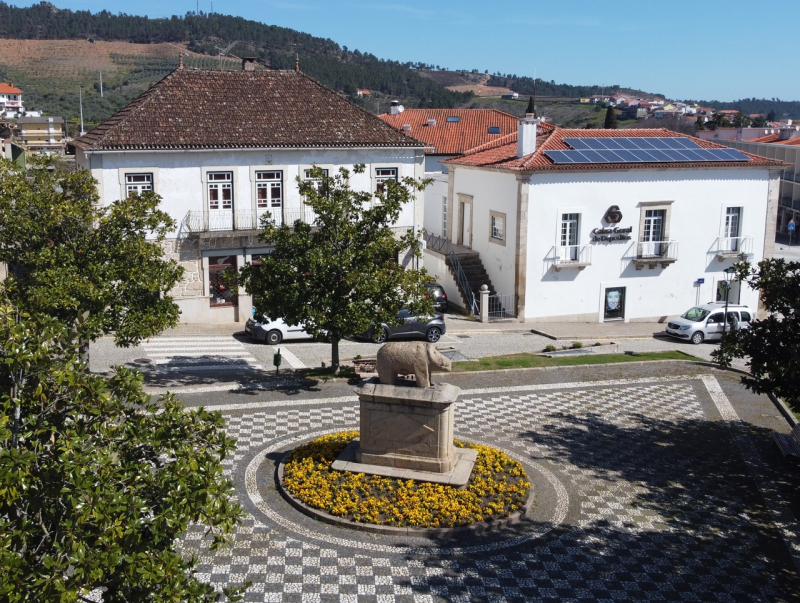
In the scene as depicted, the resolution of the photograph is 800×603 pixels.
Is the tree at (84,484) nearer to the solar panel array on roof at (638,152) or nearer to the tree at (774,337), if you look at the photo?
the tree at (774,337)

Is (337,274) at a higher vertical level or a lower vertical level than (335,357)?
higher

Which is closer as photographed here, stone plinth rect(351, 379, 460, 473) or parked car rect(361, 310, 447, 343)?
stone plinth rect(351, 379, 460, 473)

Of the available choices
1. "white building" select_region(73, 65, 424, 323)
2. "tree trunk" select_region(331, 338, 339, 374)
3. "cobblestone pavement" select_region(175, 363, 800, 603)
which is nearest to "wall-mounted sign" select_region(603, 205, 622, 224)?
"white building" select_region(73, 65, 424, 323)

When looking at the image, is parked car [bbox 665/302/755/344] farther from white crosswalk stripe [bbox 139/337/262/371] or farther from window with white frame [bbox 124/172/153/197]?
window with white frame [bbox 124/172/153/197]

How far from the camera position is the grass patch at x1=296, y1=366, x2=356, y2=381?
774 inches

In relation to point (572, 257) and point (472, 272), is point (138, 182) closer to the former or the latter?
point (472, 272)

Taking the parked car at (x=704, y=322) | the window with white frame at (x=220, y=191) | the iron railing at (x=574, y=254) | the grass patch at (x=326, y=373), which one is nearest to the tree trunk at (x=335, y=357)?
the grass patch at (x=326, y=373)

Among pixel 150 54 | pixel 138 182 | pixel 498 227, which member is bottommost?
pixel 498 227

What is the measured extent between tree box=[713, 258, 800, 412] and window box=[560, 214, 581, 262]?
15.6 m

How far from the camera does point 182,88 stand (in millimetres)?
26969

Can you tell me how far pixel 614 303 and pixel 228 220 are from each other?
48.1 ft

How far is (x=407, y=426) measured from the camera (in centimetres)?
1302

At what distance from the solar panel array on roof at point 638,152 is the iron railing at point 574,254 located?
311 centimetres

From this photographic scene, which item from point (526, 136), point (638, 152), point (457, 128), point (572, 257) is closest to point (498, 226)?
point (572, 257)
